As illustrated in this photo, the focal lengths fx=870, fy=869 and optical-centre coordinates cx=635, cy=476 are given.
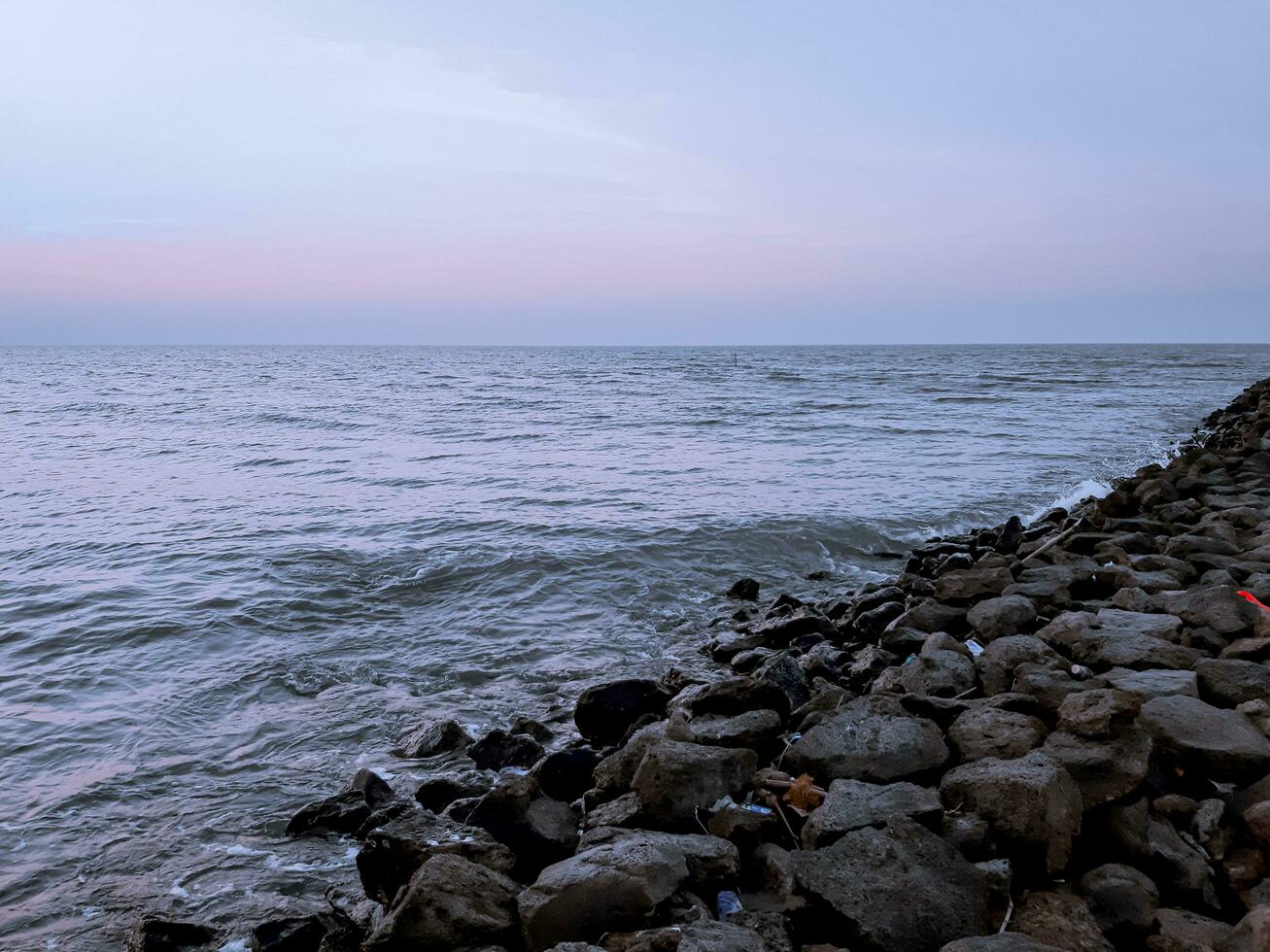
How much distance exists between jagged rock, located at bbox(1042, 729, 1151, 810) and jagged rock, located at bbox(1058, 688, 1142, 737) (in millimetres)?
30

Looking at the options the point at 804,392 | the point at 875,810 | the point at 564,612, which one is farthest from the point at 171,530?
the point at 804,392

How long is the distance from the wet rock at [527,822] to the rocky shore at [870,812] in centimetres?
1

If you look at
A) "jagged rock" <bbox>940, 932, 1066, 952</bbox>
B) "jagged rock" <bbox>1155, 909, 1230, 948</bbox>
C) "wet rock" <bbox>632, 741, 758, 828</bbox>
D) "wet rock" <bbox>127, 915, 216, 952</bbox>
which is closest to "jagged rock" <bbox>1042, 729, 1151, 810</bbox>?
"jagged rock" <bbox>1155, 909, 1230, 948</bbox>

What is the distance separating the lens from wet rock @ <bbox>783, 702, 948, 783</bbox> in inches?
146

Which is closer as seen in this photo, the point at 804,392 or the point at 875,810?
the point at 875,810

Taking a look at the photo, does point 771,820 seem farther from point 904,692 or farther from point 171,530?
point 171,530

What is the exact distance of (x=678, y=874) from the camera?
121 inches

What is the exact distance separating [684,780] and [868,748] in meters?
0.83

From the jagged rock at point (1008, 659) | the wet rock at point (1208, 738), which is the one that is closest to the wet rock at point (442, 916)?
the wet rock at point (1208, 738)

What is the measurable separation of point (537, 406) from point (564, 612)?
1021 inches

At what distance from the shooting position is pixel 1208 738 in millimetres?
3578

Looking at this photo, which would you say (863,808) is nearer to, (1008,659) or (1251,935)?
(1251,935)

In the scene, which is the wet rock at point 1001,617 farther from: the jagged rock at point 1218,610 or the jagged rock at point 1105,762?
the jagged rock at point 1105,762

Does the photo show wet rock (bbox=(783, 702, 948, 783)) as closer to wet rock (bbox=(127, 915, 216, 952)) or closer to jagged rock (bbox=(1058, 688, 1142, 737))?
jagged rock (bbox=(1058, 688, 1142, 737))
